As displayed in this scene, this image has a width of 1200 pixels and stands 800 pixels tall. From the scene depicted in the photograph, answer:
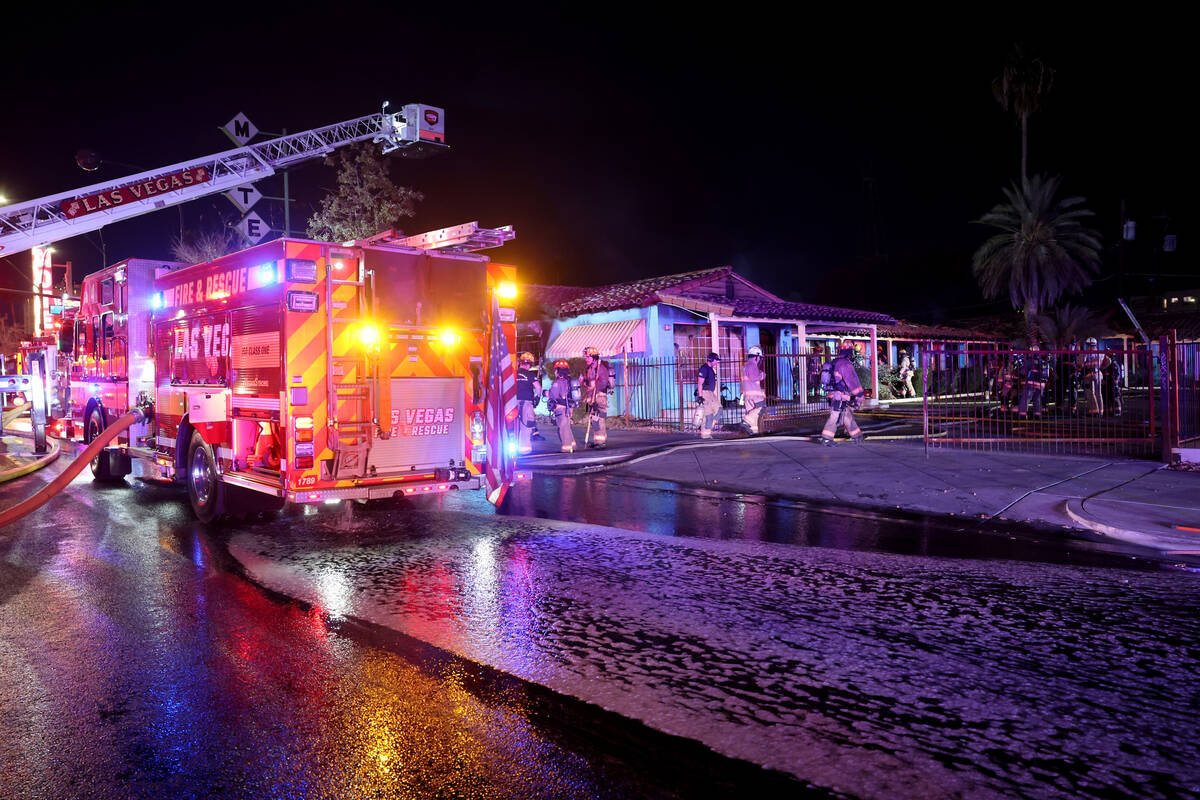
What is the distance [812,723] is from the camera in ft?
12.0

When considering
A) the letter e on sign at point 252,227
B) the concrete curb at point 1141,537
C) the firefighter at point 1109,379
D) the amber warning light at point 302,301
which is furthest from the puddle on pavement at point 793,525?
the letter e on sign at point 252,227

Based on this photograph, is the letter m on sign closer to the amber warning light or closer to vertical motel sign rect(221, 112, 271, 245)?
vertical motel sign rect(221, 112, 271, 245)

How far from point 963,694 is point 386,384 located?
227 inches

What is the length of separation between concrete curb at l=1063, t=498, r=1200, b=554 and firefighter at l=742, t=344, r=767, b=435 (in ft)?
27.7

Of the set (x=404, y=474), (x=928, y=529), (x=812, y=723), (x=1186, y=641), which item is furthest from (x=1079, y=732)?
(x=404, y=474)

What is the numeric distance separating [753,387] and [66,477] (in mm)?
11637

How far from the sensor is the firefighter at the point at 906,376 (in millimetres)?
31344

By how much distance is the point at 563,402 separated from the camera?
15258 mm

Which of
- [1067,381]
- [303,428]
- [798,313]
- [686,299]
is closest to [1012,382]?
[1067,381]

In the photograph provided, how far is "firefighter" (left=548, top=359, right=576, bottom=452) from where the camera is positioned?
1520 cm

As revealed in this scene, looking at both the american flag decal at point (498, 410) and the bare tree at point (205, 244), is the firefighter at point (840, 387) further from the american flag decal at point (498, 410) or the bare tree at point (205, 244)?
the bare tree at point (205, 244)

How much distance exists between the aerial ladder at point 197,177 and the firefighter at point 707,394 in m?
15.8

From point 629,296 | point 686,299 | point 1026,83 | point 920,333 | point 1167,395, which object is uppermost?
point 1026,83

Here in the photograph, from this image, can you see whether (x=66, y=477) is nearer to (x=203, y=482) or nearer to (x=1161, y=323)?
(x=203, y=482)
